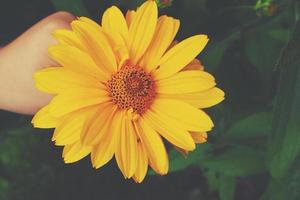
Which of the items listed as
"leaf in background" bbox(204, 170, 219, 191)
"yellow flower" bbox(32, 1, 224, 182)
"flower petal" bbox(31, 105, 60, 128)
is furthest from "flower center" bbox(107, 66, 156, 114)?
"leaf in background" bbox(204, 170, 219, 191)

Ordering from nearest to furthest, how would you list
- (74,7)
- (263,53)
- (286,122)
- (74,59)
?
1. (74,59)
2. (286,122)
3. (74,7)
4. (263,53)

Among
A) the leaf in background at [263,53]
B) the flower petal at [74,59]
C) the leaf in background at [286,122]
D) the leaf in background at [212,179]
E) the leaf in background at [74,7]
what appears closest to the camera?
the flower petal at [74,59]

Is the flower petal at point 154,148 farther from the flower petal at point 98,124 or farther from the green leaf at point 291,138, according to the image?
the green leaf at point 291,138

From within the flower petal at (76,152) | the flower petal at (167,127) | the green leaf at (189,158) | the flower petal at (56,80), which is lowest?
the green leaf at (189,158)

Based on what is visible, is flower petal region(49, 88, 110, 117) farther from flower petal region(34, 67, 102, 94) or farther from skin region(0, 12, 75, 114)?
skin region(0, 12, 75, 114)

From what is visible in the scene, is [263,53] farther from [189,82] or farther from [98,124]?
[98,124]

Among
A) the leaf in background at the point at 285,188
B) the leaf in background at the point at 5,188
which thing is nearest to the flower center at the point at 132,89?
the leaf in background at the point at 285,188

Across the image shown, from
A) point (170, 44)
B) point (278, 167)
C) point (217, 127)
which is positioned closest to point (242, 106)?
point (217, 127)

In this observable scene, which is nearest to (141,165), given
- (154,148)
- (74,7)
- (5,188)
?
(154,148)
